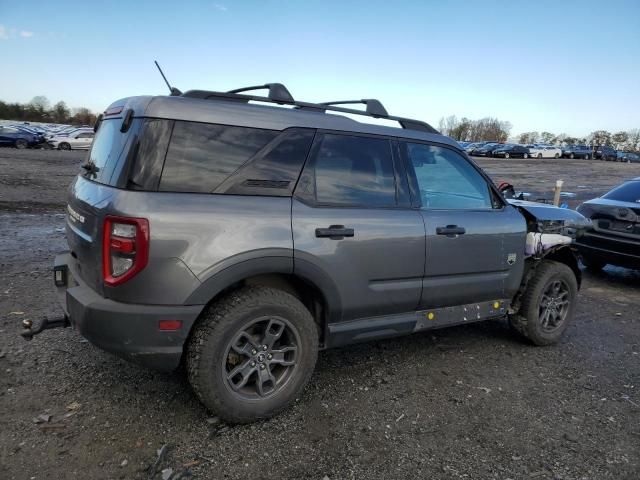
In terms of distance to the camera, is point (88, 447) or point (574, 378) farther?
point (574, 378)

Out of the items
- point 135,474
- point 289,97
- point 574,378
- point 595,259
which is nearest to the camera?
point 135,474

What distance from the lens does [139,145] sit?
2.79 meters

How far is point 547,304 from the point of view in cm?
462

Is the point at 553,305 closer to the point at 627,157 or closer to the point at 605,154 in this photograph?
the point at 605,154

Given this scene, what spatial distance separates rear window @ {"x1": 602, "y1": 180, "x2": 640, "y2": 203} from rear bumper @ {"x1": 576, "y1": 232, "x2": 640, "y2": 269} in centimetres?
59

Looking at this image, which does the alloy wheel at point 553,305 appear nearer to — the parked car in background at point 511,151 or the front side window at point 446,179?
the front side window at point 446,179

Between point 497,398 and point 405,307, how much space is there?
920mm

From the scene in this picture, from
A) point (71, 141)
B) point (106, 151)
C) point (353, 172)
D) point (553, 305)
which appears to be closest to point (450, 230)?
point (353, 172)

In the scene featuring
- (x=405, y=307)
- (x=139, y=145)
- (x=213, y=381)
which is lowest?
(x=213, y=381)

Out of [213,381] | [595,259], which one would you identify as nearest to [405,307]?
[213,381]

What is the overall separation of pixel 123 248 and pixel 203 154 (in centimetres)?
70

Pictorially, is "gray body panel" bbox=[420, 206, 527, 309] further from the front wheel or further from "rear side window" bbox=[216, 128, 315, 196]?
"rear side window" bbox=[216, 128, 315, 196]

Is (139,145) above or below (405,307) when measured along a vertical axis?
above

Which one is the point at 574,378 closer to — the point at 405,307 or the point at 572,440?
the point at 572,440
